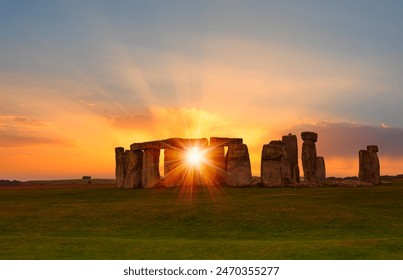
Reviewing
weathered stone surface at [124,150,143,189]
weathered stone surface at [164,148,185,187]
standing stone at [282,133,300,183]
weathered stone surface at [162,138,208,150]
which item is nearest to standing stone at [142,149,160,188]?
weathered stone surface at [164,148,185,187]

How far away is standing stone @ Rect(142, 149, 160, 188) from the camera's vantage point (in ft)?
152

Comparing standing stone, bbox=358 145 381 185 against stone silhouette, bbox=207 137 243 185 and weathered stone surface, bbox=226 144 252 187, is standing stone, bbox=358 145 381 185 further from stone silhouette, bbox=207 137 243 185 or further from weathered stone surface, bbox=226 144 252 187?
weathered stone surface, bbox=226 144 252 187

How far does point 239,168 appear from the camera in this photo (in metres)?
43.3

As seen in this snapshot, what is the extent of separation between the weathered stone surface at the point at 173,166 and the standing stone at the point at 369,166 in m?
17.3

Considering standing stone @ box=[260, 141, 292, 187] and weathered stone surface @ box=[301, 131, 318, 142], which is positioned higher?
weathered stone surface @ box=[301, 131, 318, 142]

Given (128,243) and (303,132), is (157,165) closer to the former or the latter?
(303,132)

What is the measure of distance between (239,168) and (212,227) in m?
19.3

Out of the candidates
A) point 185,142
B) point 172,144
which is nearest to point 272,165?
point 185,142

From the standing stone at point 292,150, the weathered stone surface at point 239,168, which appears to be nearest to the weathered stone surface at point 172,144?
the weathered stone surface at point 239,168

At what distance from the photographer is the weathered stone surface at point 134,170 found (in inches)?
1890

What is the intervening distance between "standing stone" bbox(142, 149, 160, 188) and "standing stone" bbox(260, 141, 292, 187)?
987cm

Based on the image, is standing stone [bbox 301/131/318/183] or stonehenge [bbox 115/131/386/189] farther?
standing stone [bbox 301/131/318/183]

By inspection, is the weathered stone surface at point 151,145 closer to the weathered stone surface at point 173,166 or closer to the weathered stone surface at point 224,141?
the weathered stone surface at point 173,166

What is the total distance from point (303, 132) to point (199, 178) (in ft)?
34.0
